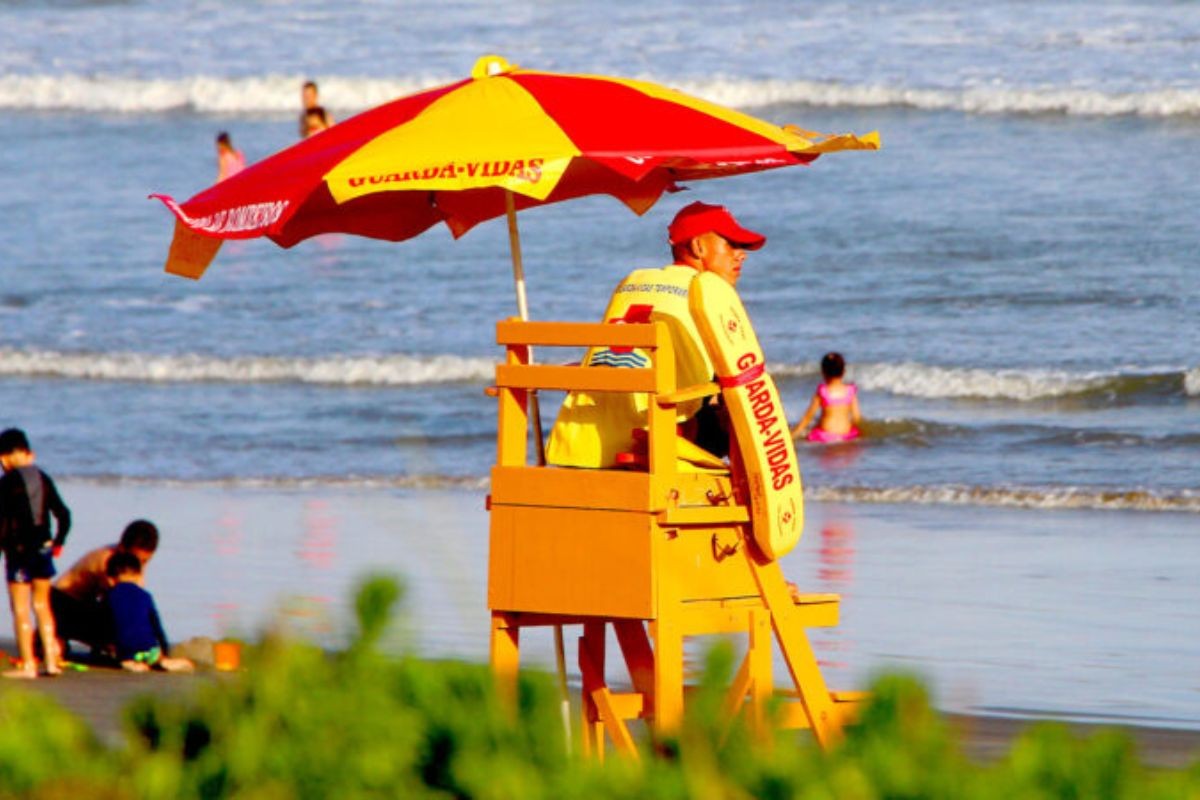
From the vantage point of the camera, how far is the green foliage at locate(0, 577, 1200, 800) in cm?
329

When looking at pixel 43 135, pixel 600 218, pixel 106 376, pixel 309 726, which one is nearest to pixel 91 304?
pixel 106 376

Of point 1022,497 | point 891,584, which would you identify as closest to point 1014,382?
point 1022,497

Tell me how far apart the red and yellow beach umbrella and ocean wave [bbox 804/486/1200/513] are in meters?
6.85

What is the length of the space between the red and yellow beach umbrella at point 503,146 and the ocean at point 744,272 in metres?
5.98

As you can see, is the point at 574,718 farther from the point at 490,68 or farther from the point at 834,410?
the point at 834,410

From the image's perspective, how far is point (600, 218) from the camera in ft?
81.4

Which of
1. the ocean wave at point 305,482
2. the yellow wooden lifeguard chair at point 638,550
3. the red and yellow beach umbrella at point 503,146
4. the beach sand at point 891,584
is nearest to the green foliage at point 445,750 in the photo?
the yellow wooden lifeguard chair at point 638,550

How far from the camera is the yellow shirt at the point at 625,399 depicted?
19.3ft

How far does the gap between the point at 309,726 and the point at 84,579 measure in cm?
623

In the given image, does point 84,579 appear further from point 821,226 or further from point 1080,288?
point 821,226

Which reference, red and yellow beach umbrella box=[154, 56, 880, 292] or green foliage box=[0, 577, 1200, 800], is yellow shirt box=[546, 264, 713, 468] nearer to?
red and yellow beach umbrella box=[154, 56, 880, 292]

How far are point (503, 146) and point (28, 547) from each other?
3908 millimetres

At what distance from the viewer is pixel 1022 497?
1311 cm

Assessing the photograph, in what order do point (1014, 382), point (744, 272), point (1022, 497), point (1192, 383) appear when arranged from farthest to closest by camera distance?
1. point (744, 272)
2. point (1014, 382)
3. point (1192, 383)
4. point (1022, 497)
